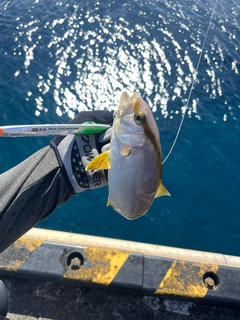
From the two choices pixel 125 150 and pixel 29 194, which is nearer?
pixel 125 150

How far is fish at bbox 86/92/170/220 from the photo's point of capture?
223 cm

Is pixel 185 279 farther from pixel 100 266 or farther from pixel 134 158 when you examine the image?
pixel 134 158

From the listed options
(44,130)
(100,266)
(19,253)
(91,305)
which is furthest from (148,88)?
(44,130)

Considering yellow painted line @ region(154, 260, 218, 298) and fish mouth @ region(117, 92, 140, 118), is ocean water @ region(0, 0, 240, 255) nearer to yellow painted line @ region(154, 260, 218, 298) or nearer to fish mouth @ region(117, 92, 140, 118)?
yellow painted line @ region(154, 260, 218, 298)

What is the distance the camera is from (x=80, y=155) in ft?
9.15

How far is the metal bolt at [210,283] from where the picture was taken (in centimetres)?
416

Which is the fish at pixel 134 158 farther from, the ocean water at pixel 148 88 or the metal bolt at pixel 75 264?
the ocean water at pixel 148 88

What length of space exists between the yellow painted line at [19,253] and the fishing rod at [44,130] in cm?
226

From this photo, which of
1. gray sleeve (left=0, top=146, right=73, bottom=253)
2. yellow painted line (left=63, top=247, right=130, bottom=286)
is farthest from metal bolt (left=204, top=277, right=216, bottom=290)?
gray sleeve (left=0, top=146, right=73, bottom=253)

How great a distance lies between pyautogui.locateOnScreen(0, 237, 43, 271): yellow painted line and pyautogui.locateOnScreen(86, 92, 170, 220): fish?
2.41 meters

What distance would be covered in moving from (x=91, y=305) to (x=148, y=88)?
7.46m

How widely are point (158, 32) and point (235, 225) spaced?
812 centimetres

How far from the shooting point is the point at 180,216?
25.8 feet

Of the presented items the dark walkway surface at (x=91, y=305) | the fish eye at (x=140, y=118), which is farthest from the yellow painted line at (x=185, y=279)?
the fish eye at (x=140, y=118)
